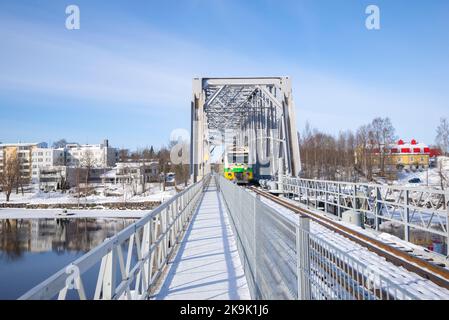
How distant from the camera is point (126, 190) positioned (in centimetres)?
6138

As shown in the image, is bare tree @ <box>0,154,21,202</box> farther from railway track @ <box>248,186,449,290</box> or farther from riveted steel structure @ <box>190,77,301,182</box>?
railway track @ <box>248,186,449,290</box>

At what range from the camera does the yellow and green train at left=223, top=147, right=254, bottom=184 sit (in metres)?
28.2

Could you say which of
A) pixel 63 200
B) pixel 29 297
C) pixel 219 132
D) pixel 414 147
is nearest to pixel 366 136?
pixel 414 147

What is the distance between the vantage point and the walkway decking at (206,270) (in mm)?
4840

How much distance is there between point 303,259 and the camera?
2.54 m

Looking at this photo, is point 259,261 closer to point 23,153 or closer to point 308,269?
point 308,269

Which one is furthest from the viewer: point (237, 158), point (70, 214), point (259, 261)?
point (70, 214)

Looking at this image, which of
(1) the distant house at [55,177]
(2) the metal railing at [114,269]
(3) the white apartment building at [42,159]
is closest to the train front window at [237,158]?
(2) the metal railing at [114,269]

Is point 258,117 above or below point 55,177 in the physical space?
above

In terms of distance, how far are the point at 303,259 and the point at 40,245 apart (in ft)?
112

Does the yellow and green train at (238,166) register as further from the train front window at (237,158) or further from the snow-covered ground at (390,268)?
the snow-covered ground at (390,268)

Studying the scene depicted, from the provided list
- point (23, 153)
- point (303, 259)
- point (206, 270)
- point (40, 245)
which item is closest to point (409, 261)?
point (206, 270)

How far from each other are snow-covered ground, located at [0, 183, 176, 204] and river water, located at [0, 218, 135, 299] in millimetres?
12118

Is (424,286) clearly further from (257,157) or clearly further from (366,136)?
(366,136)
